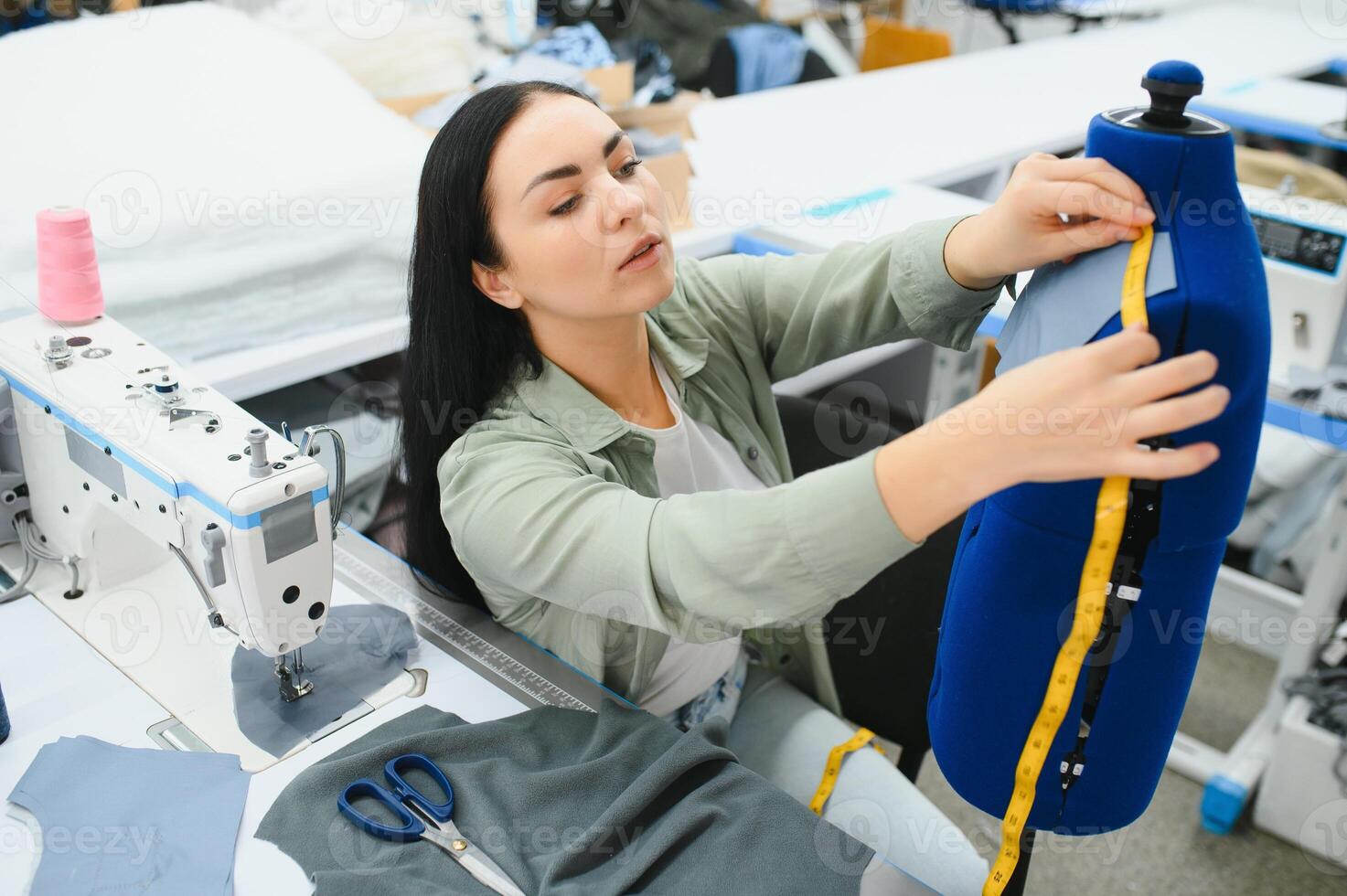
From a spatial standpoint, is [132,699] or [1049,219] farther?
[132,699]

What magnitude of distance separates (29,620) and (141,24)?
1.20 m

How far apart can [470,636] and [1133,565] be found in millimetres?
674

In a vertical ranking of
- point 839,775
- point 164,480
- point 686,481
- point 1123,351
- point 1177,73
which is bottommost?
point 839,775

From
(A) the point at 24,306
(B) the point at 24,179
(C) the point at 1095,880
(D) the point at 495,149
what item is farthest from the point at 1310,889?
(B) the point at 24,179

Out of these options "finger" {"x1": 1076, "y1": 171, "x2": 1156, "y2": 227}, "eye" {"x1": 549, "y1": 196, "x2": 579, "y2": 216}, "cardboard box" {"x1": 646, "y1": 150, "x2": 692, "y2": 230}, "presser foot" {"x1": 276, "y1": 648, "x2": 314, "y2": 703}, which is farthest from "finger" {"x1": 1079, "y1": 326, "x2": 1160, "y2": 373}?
"cardboard box" {"x1": 646, "y1": 150, "x2": 692, "y2": 230}

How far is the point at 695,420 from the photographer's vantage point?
4.45 ft

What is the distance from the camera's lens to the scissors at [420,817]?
0.91 m

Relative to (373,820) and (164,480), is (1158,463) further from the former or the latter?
(164,480)

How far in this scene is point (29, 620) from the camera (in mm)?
1228

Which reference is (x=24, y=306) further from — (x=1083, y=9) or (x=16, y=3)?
(x=1083, y=9)

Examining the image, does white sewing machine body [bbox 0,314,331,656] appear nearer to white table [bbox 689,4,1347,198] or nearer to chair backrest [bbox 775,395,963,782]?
chair backrest [bbox 775,395,963,782]

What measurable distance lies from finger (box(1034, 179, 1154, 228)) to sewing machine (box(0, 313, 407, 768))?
0.67 meters

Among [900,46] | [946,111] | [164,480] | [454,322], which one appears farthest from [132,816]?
[900,46]

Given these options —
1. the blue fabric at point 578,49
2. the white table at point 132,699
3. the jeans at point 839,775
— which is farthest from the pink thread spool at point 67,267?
the blue fabric at point 578,49
